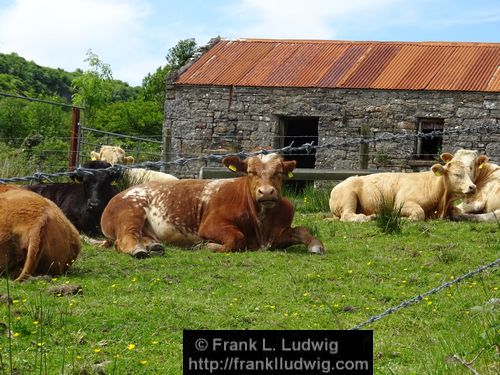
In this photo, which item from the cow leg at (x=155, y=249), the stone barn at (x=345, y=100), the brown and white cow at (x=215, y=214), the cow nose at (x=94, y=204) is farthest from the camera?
the stone barn at (x=345, y=100)

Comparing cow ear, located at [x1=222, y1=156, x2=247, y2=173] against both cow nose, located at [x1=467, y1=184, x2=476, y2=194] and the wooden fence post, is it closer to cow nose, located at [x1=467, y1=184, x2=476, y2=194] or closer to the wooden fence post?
cow nose, located at [x1=467, y1=184, x2=476, y2=194]

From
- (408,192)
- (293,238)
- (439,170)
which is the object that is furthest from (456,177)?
(293,238)

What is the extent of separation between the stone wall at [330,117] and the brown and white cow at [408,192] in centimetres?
884

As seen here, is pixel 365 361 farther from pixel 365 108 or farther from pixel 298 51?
pixel 298 51

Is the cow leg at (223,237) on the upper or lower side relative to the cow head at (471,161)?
lower

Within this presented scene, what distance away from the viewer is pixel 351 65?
26984 mm

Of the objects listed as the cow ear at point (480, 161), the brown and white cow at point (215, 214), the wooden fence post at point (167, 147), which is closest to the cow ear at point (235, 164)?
the brown and white cow at point (215, 214)

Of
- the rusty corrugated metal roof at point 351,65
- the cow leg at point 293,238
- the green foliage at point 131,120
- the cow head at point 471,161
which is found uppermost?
the rusty corrugated metal roof at point 351,65

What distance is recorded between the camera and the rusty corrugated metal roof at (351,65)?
25.5 meters

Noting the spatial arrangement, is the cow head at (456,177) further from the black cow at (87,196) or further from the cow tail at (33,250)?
the cow tail at (33,250)

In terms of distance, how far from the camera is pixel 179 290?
8773mm

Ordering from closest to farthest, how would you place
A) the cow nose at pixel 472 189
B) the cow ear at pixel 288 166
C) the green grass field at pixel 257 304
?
the green grass field at pixel 257 304
the cow ear at pixel 288 166
the cow nose at pixel 472 189

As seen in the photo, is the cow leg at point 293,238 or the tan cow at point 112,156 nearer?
the cow leg at point 293,238

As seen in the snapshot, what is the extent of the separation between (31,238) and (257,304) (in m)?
2.28
